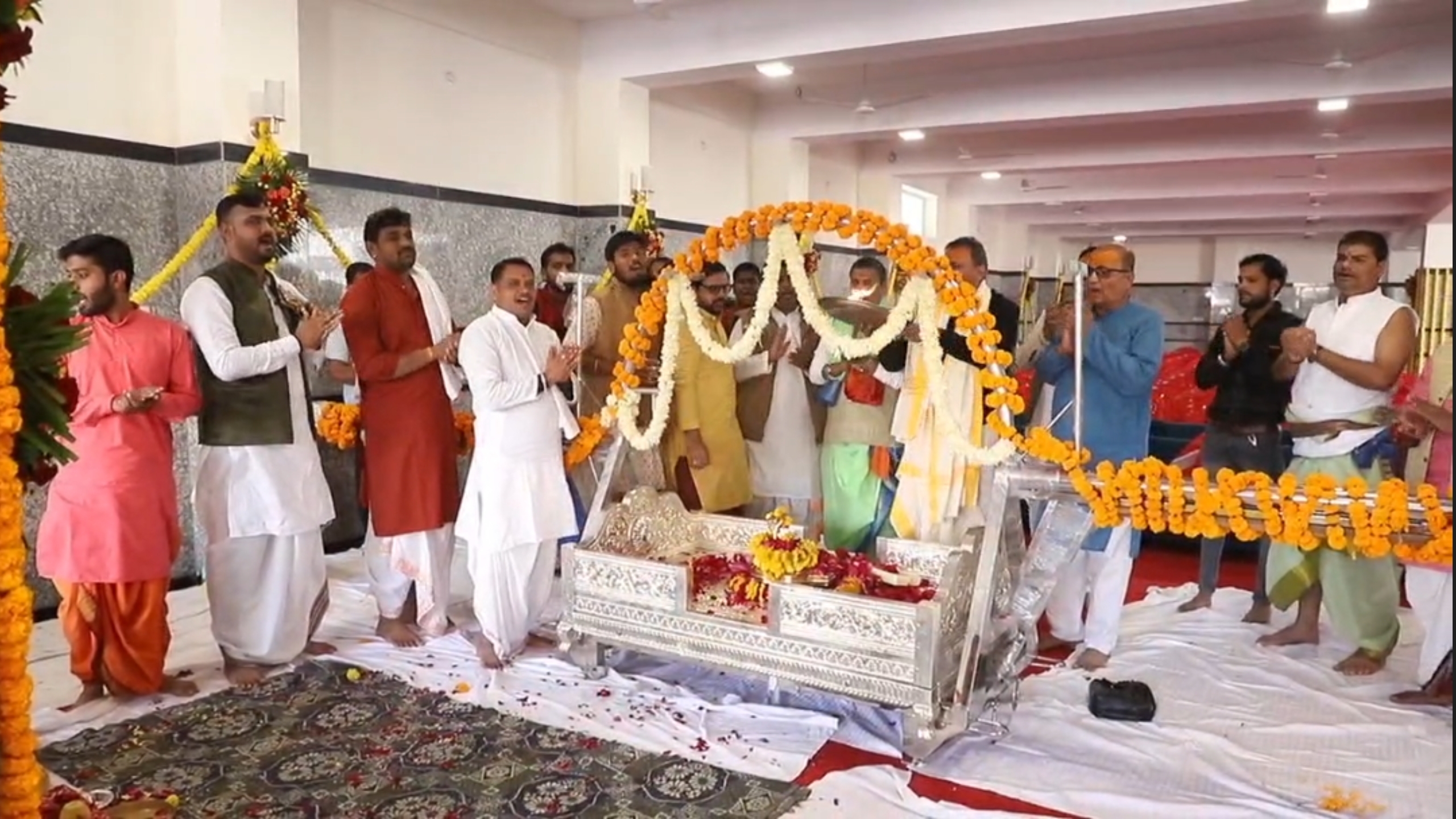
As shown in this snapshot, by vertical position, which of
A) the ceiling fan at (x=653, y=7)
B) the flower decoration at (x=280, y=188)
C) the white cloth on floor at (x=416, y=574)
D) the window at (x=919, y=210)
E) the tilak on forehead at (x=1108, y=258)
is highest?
the ceiling fan at (x=653, y=7)

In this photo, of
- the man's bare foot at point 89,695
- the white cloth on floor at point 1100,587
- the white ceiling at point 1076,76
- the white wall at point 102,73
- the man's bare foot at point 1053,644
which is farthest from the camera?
the white ceiling at point 1076,76

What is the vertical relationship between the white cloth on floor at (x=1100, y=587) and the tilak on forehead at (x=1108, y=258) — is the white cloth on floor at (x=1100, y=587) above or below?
below

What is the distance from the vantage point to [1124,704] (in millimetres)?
3426

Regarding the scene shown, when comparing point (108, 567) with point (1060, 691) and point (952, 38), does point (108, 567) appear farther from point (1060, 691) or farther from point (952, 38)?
point (952, 38)

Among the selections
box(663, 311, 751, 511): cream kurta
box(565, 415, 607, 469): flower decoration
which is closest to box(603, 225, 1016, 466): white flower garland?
box(565, 415, 607, 469): flower decoration

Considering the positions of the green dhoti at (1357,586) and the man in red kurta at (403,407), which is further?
the man in red kurta at (403,407)

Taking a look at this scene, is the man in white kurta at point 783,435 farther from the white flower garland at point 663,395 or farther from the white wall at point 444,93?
the white wall at point 444,93

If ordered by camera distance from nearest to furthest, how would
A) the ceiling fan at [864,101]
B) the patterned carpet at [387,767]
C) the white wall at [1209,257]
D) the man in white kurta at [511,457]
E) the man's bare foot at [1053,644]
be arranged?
the patterned carpet at [387,767] < the man in white kurta at [511,457] < the man's bare foot at [1053,644] < the ceiling fan at [864,101] < the white wall at [1209,257]

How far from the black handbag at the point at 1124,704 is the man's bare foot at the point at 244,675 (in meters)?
2.94

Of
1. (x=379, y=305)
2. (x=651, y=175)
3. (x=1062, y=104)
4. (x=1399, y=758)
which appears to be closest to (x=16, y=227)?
(x=379, y=305)

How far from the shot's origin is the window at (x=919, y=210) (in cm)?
1272

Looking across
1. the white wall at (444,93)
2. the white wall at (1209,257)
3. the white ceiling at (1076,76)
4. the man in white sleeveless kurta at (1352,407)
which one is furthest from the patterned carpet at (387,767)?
the white wall at (1209,257)

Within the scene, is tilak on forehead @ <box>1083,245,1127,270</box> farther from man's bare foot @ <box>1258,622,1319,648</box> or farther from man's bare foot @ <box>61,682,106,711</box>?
man's bare foot @ <box>61,682,106,711</box>

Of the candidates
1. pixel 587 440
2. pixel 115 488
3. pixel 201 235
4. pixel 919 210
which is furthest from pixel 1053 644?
pixel 919 210
